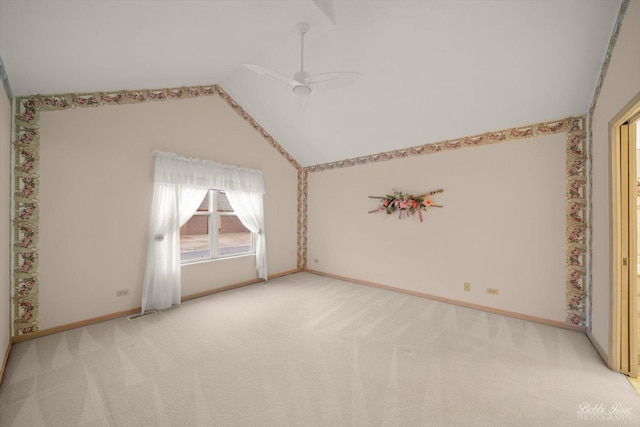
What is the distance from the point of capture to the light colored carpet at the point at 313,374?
161cm

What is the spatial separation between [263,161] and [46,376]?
12.5 feet

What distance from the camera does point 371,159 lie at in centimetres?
453

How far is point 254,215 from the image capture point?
15.0 feet

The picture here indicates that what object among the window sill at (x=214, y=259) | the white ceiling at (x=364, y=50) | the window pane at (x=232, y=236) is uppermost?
the white ceiling at (x=364, y=50)

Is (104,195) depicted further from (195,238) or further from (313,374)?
(313,374)

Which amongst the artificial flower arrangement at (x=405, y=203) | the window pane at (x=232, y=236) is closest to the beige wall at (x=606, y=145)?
the artificial flower arrangement at (x=405, y=203)

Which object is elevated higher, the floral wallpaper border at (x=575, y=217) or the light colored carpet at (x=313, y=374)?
the floral wallpaper border at (x=575, y=217)

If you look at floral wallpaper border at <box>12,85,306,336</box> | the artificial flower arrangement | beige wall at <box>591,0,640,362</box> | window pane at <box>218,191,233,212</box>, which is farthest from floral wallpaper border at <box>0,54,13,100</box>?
beige wall at <box>591,0,640,362</box>

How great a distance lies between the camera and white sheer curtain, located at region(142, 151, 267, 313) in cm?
333

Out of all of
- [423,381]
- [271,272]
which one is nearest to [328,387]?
[423,381]

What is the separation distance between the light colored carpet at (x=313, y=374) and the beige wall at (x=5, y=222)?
0.31 meters

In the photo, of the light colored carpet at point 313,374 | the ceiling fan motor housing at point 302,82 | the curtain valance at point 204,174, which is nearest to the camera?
the light colored carpet at point 313,374

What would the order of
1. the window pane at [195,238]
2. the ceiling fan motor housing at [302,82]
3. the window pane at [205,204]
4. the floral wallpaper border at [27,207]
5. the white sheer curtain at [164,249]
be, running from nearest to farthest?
the ceiling fan motor housing at [302,82] → the floral wallpaper border at [27,207] → the white sheer curtain at [164,249] → the window pane at [195,238] → the window pane at [205,204]

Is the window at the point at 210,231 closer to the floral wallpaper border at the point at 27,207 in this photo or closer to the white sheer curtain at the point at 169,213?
the white sheer curtain at the point at 169,213
